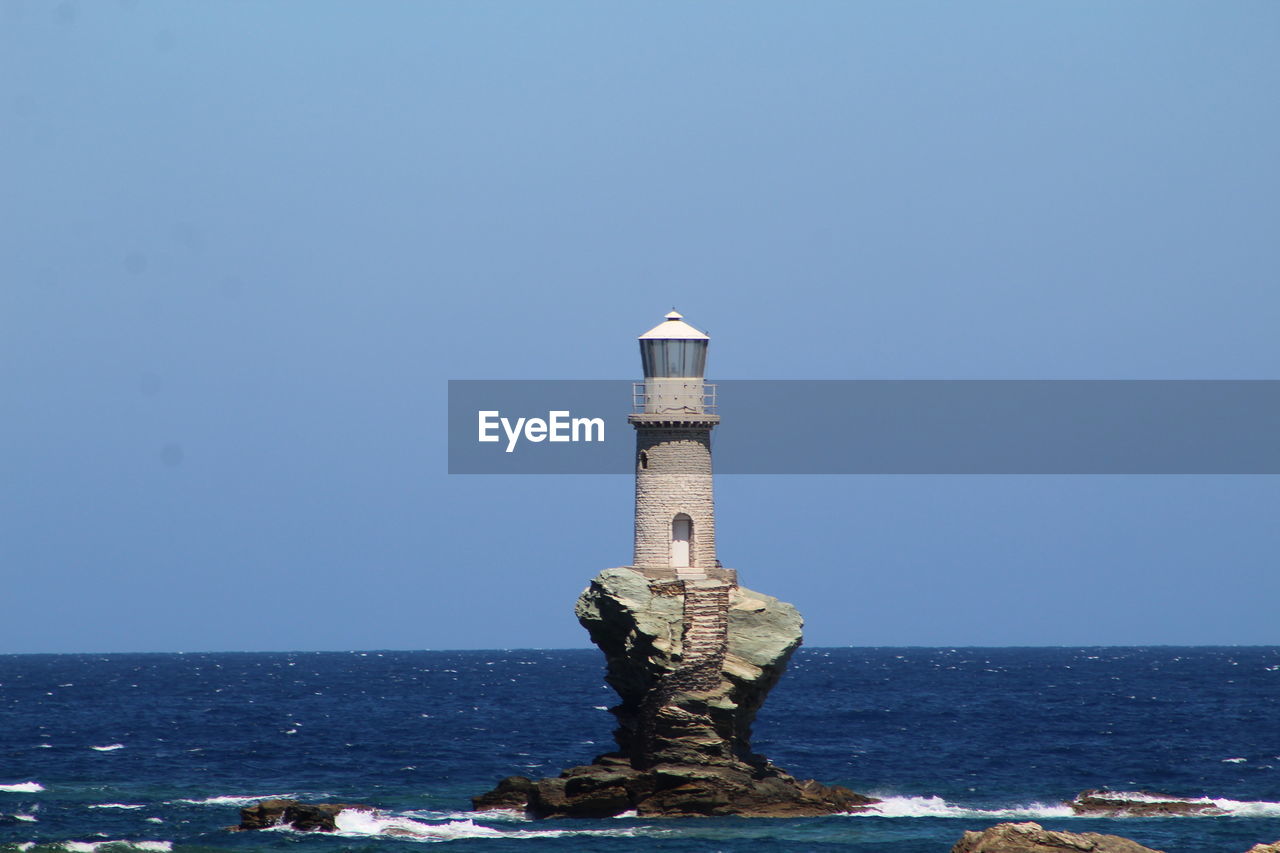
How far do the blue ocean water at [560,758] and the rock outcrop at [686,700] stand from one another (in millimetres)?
999

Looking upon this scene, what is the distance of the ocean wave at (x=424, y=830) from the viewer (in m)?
46.3

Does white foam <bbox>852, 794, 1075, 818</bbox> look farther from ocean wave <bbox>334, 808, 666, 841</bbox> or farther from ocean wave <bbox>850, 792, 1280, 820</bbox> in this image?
ocean wave <bbox>334, 808, 666, 841</bbox>

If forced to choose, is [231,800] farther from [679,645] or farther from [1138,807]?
[1138,807]

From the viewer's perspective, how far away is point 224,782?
61406 millimetres

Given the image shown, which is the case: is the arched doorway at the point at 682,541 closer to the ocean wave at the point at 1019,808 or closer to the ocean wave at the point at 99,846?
the ocean wave at the point at 1019,808

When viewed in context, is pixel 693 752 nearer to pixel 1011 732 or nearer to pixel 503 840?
pixel 503 840

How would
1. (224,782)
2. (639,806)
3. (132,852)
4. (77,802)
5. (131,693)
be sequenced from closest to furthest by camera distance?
1. (132,852)
2. (639,806)
3. (77,802)
4. (224,782)
5. (131,693)

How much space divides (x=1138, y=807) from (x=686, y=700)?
14850 mm

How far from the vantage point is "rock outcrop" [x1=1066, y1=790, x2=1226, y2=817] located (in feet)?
170

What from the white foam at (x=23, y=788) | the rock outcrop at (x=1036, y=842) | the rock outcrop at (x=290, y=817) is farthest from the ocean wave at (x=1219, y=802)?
the white foam at (x=23, y=788)

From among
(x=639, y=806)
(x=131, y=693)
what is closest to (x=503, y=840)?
(x=639, y=806)

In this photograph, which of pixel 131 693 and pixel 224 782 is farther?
pixel 131 693

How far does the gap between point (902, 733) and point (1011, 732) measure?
511 centimetres

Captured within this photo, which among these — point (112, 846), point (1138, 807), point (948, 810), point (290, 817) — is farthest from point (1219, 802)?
point (112, 846)
